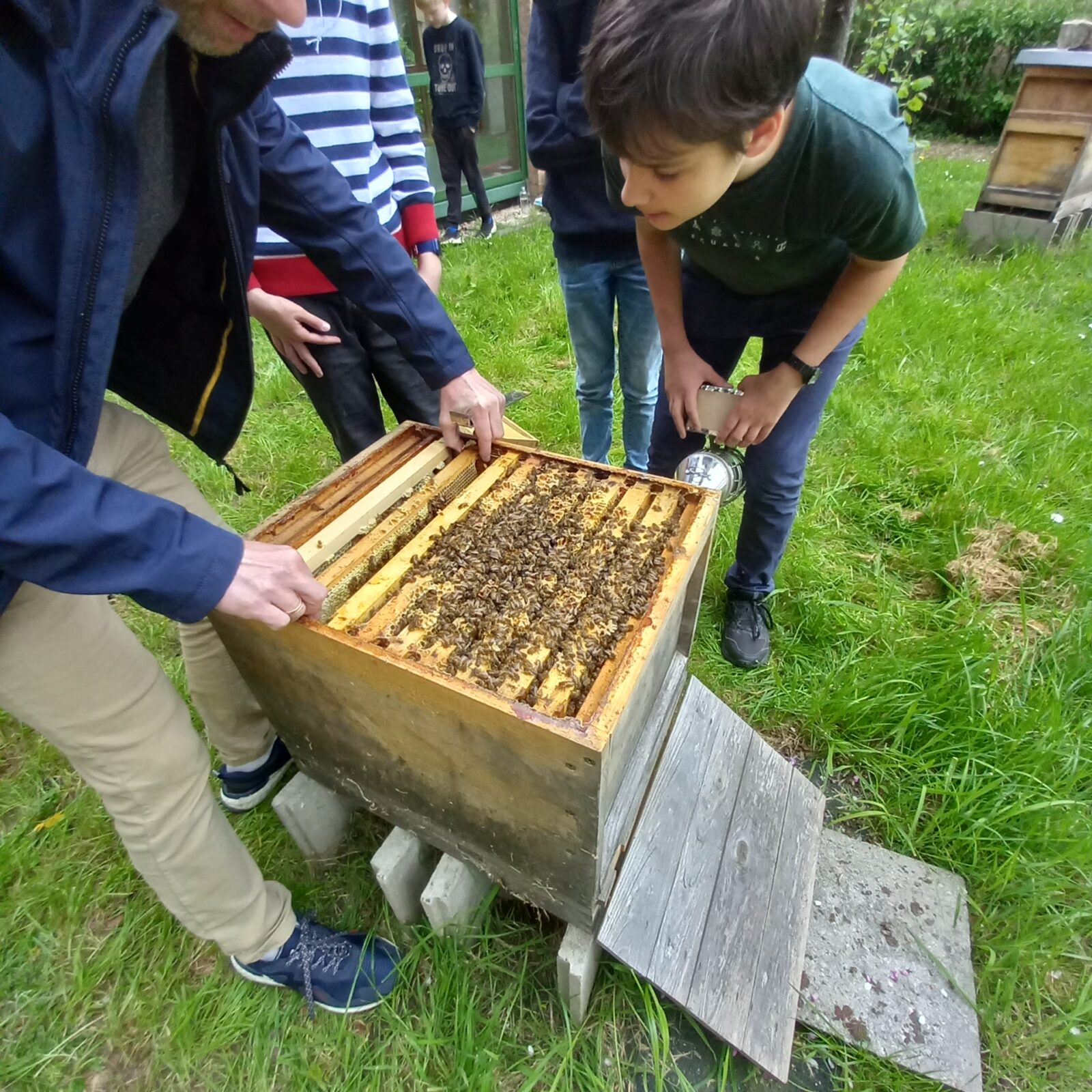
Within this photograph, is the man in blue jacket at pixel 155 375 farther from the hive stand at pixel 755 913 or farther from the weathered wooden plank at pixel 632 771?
the weathered wooden plank at pixel 632 771

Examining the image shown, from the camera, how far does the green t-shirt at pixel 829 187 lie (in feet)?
4.98

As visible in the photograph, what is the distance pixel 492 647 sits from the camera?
1.37 meters

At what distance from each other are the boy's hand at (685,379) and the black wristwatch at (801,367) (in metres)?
0.25

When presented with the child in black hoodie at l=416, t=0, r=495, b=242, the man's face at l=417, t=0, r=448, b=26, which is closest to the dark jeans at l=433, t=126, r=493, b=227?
the child in black hoodie at l=416, t=0, r=495, b=242

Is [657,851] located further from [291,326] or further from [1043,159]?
[1043,159]

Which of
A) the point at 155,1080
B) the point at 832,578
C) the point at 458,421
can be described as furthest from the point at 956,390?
the point at 155,1080

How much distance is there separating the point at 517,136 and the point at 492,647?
924cm

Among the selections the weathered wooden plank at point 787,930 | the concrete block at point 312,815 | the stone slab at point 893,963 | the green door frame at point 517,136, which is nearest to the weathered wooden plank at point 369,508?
the concrete block at point 312,815

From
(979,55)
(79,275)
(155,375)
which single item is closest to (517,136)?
(155,375)

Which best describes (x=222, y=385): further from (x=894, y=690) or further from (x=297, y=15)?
(x=894, y=690)

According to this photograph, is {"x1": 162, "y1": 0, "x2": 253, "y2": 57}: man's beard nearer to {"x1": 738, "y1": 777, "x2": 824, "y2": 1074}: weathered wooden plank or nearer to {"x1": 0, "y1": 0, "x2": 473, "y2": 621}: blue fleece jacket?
{"x1": 0, "y1": 0, "x2": 473, "y2": 621}: blue fleece jacket

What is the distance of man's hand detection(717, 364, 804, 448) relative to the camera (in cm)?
200

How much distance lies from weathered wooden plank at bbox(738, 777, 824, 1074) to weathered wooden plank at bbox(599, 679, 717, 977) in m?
0.30

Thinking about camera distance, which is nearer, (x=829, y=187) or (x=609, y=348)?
(x=829, y=187)
